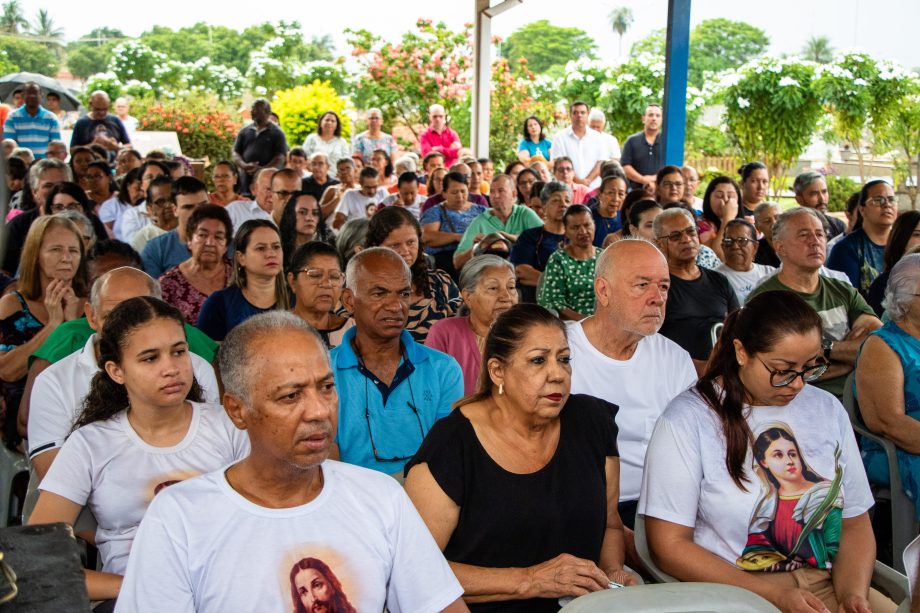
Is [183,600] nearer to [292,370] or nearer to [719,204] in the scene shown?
[292,370]

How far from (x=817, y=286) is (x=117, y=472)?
10.5ft

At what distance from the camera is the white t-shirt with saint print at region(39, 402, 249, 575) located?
2367 millimetres

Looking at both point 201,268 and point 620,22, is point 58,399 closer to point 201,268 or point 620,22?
point 201,268

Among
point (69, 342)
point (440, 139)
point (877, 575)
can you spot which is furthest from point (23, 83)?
point (877, 575)

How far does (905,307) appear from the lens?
3.27 meters

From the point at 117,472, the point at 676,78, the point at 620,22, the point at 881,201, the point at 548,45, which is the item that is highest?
the point at 620,22

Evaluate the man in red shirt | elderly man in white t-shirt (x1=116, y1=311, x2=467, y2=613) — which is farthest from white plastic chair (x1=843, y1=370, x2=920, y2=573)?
the man in red shirt

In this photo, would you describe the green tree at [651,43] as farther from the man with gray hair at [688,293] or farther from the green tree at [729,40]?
the man with gray hair at [688,293]

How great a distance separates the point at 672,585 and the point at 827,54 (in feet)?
96.0

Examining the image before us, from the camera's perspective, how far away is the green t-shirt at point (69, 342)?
332 cm

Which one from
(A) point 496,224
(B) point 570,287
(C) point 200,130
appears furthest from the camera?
(C) point 200,130

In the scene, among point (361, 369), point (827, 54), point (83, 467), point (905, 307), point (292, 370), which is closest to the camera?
point (292, 370)

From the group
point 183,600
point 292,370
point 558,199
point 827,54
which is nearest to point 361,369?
point 292,370

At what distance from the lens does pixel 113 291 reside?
308 centimetres
